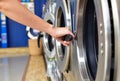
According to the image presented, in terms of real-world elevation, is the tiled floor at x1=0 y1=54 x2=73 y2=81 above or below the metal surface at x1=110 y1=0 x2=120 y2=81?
below

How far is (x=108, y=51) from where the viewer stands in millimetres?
591

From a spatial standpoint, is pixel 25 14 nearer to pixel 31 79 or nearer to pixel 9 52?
pixel 31 79

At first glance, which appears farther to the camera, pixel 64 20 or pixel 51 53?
pixel 51 53

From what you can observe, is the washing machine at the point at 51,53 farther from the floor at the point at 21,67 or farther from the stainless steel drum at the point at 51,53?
the floor at the point at 21,67

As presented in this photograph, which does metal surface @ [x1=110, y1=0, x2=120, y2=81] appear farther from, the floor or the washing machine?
the floor

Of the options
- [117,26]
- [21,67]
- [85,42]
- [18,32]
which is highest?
[117,26]

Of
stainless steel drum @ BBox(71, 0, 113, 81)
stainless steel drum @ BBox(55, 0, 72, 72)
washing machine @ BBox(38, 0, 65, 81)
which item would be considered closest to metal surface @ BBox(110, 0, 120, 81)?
stainless steel drum @ BBox(71, 0, 113, 81)

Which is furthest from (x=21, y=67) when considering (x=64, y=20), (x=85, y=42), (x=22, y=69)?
(x=85, y=42)

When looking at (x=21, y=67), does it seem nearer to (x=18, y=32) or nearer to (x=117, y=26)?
(x=18, y=32)

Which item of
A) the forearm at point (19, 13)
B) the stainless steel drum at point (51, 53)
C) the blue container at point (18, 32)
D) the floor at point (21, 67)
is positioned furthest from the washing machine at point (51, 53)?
the blue container at point (18, 32)

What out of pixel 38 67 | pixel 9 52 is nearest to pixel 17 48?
pixel 9 52

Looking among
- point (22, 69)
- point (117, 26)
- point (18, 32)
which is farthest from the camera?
point (18, 32)

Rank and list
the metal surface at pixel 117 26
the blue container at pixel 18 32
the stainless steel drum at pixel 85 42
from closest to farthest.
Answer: the metal surface at pixel 117 26
the stainless steel drum at pixel 85 42
the blue container at pixel 18 32

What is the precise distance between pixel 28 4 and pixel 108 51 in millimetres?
3421
